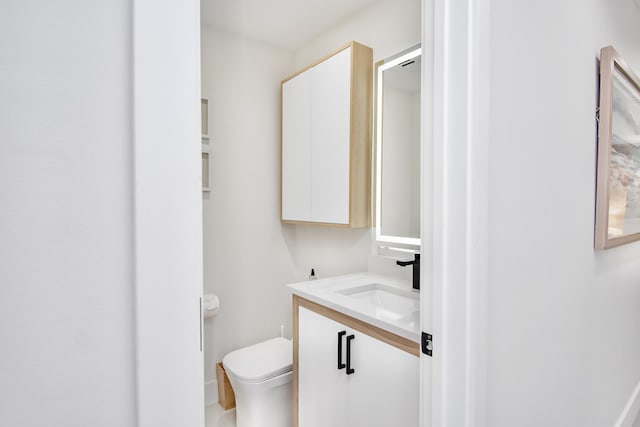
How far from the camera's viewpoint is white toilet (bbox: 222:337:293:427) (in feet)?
6.08

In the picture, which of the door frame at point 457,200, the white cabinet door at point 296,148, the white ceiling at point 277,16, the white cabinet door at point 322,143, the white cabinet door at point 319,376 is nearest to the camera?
the door frame at point 457,200

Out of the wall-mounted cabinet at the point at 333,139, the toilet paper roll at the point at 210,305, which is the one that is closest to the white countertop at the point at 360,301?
the wall-mounted cabinet at the point at 333,139

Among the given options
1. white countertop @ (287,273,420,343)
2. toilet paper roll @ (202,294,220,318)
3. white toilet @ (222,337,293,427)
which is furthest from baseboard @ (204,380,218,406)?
white countertop @ (287,273,420,343)

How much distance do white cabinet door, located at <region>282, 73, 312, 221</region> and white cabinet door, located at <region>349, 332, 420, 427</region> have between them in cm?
106

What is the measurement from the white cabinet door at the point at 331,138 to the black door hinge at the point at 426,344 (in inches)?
41.3

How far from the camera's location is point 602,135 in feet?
4.94

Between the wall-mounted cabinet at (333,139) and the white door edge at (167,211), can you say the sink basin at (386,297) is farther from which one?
the white door edge at (167,211)

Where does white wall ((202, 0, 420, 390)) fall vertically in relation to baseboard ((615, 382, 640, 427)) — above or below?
above

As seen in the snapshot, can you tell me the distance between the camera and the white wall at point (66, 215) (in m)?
0.36

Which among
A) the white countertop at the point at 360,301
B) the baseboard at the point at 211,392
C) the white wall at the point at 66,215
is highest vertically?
the white wall at the point at 66,215

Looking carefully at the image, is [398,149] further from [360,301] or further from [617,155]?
[617,155]

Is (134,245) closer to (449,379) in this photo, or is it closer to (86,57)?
(86,57)

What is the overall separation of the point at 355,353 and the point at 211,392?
1380 millimetres

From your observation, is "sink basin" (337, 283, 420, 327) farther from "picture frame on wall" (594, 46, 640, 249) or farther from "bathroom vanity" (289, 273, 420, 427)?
"picture frame on wall" (594, 46, 640, 249)
